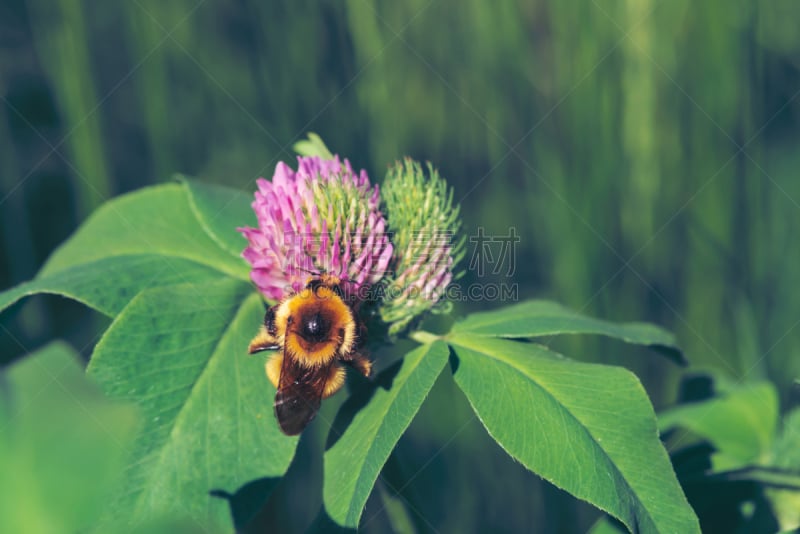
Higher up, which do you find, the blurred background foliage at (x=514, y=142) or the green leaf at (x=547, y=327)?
the blurred background foliage at (x=514, y=142)

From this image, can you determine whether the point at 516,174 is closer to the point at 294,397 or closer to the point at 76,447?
the point at 294,397

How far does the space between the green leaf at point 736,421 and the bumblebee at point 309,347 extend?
2.39 feet

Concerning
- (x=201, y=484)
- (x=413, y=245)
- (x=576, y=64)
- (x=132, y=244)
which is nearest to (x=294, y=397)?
(x=201, y=484)

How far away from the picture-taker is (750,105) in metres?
2.40

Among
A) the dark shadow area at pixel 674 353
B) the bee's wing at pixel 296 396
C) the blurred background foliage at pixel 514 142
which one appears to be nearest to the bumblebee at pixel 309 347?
the bee's wing at pixel 296 396

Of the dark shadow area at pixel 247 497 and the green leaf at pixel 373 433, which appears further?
the dark shadow area at pixel 247 497

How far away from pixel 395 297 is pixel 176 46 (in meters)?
1.59

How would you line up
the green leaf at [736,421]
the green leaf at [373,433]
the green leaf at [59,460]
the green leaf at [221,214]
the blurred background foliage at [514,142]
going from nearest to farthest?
the green leaf at [59,460], the green leaf at [373,433], the green leaf at [221,214], the green leaf at [736,421], the blurred background foliage at [514,142]

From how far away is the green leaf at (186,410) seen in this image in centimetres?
103

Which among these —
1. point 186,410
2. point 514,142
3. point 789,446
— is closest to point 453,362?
point 186,410

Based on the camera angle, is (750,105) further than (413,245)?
Yes

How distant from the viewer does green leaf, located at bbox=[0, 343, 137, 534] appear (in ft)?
2.47

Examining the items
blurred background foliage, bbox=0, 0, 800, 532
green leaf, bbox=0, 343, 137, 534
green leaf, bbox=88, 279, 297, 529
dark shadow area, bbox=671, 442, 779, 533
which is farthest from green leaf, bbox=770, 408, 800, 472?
green leaf, bbox=0, 343, 137, 534

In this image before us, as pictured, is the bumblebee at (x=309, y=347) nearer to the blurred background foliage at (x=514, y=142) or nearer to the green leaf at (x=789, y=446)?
the green leaf at (x=789, y=446)
